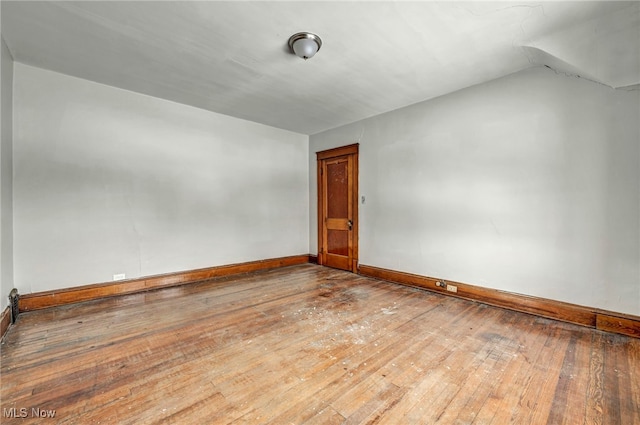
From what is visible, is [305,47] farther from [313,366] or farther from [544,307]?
[544,307]

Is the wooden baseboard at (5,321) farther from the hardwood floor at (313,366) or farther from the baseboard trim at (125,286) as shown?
the baseboard trim at (125,286)

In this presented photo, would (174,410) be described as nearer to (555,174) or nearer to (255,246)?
(255,246)

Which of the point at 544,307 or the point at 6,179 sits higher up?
the point at 6,179

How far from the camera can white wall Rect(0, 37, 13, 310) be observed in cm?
262

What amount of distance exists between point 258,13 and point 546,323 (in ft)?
13.5

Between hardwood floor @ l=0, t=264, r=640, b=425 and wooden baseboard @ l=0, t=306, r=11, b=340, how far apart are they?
0.22 feet

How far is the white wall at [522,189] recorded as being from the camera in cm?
257

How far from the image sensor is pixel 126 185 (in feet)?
12.2

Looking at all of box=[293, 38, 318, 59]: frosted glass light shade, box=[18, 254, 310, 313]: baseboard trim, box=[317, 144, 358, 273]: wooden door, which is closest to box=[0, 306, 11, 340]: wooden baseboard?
box=[18, 254, 310, 313]: baseboard trim

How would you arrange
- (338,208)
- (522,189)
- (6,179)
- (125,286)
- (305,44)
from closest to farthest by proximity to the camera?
(305,44)
(6,179)
(522,189)
(125,286)
(338,208)

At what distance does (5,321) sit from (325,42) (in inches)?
162

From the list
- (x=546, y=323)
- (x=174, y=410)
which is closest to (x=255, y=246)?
(x=174, y=410)

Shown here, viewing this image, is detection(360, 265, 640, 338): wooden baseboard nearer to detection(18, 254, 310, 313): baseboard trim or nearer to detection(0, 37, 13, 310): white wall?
detection(18, 254, 310, 313): baseboard trim

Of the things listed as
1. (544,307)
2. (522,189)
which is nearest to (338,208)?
(522,189)
